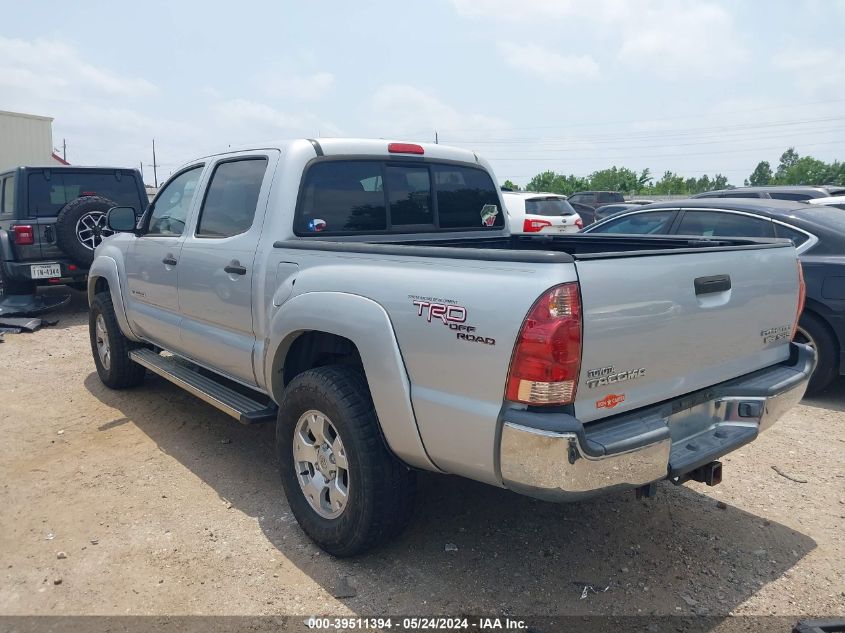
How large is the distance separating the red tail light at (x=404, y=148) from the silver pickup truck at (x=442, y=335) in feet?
0.06

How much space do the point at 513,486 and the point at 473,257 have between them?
0.87 metres

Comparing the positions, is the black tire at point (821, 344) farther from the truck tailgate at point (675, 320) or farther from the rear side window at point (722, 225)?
the truck tailgate at point (675, 320)

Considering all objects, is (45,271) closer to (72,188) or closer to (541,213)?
(72,188)

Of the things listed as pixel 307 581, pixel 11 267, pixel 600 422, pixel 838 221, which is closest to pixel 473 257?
pixel 600 422

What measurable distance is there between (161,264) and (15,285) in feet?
19.4

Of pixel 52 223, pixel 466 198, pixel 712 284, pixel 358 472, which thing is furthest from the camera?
pixel 52 223

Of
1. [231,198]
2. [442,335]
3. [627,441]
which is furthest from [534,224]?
[627,441]

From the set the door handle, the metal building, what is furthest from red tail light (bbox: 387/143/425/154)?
the metal building

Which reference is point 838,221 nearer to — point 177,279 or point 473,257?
point 473,257

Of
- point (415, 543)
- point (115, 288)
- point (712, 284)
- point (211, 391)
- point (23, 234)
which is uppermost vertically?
point (712, 284)

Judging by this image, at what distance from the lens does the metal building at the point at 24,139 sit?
882 inches

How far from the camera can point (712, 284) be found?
274cm

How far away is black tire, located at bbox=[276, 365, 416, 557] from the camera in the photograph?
2.88 metres

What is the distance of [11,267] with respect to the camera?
8.78 m
